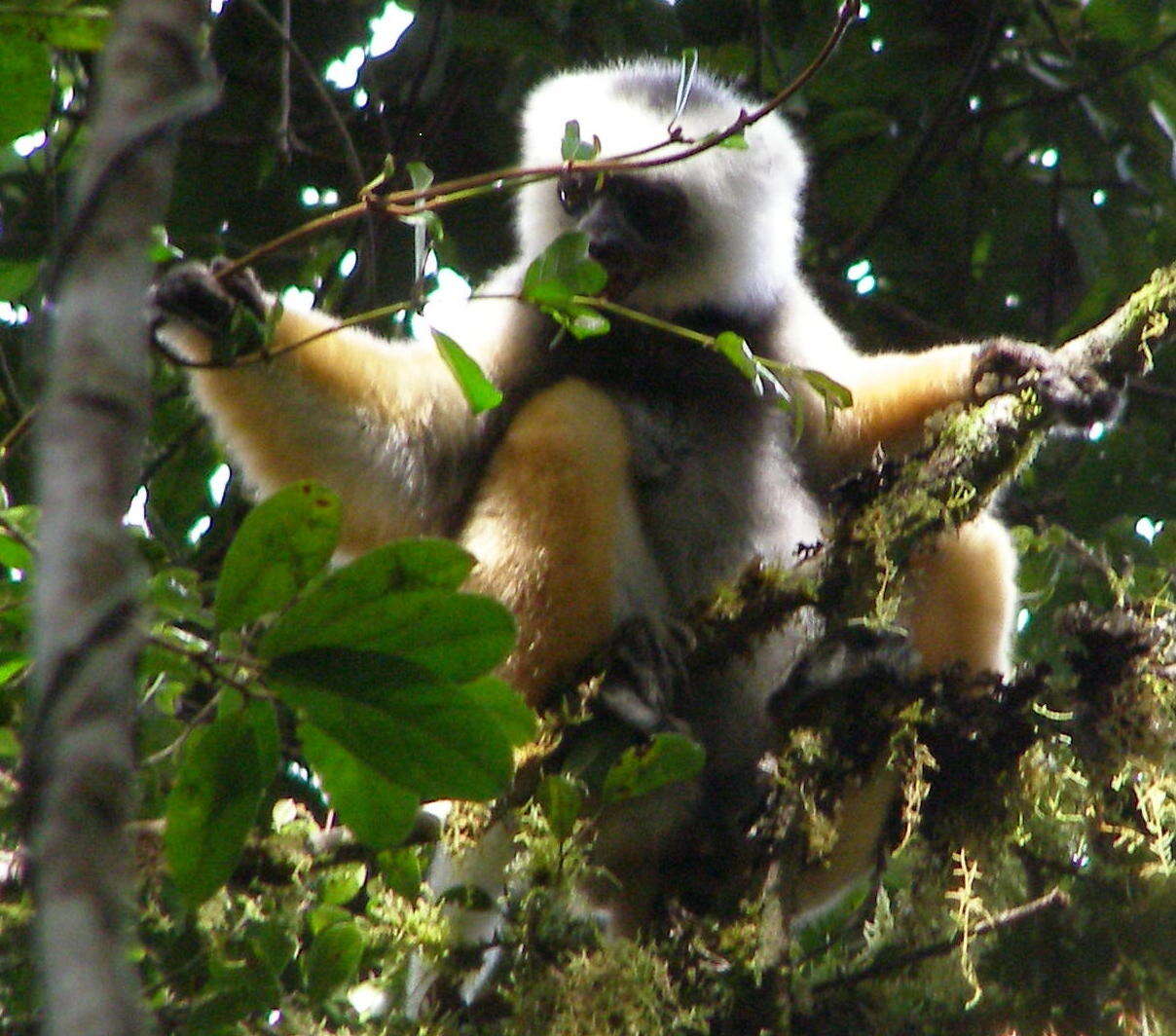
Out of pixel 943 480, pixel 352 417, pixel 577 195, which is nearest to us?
pixel 943 480

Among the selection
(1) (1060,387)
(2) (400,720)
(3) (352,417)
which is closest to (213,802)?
(2) (400,720)

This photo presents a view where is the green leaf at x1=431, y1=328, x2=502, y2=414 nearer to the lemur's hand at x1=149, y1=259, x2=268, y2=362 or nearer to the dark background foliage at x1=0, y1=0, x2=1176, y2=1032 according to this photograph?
the lemur's hand at x1=149, y1=259, x2=268, y2=362

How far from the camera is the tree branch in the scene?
29.0 inches

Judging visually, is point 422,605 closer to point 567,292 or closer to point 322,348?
point 567,292

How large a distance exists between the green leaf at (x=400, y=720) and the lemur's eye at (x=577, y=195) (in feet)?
8.99

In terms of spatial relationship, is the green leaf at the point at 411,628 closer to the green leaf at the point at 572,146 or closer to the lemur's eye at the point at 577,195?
the green leaf at the point at 572,146

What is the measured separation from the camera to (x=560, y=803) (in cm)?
277

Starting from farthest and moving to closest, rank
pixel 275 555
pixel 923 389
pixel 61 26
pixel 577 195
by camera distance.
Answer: pixel 577 195 < pixel 923 389 < pixel 61 26 < pixel 275 555

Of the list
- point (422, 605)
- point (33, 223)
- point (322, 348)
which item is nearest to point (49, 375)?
point (422, 605)

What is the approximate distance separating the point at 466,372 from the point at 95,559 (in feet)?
5.72

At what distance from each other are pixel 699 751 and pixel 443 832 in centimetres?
60

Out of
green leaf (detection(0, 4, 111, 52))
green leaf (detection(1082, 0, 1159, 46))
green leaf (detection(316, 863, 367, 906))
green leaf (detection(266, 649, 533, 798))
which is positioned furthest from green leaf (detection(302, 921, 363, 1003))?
green leaf (detection(1082, 0, 1159, 46))

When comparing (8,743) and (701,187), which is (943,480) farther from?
(8,743)

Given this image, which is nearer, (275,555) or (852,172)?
(275,555)
